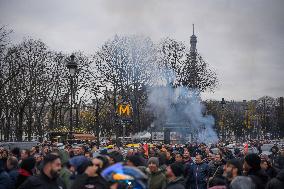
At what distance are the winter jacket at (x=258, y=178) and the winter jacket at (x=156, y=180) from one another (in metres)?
1.84

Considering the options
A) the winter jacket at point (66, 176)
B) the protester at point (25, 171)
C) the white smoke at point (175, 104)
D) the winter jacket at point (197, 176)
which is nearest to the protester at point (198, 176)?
the winter jacket at point (197, 176)

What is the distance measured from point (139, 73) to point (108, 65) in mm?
3953

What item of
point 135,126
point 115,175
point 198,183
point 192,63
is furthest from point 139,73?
point 115,175

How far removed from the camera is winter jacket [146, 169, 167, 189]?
877 centimetres

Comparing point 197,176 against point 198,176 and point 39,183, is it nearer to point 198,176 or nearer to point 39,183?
point 198,176

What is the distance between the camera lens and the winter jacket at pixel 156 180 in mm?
8773

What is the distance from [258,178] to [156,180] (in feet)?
7.08

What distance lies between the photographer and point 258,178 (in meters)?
7.71

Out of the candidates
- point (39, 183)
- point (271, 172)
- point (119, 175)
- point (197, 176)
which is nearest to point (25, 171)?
point (39, 183)

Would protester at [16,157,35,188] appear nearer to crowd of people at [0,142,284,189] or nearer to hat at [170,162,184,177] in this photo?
crowd of people at [0,142,284,189]

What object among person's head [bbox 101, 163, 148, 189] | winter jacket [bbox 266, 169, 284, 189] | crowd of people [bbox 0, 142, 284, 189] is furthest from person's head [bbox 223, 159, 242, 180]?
person's head [bbox 101, 163, 148, 189]

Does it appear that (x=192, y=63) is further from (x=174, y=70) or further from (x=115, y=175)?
(x=115, y=175)

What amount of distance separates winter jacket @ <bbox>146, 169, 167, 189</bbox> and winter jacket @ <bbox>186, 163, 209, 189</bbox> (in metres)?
3.55

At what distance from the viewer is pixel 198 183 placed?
12227 millimetres
